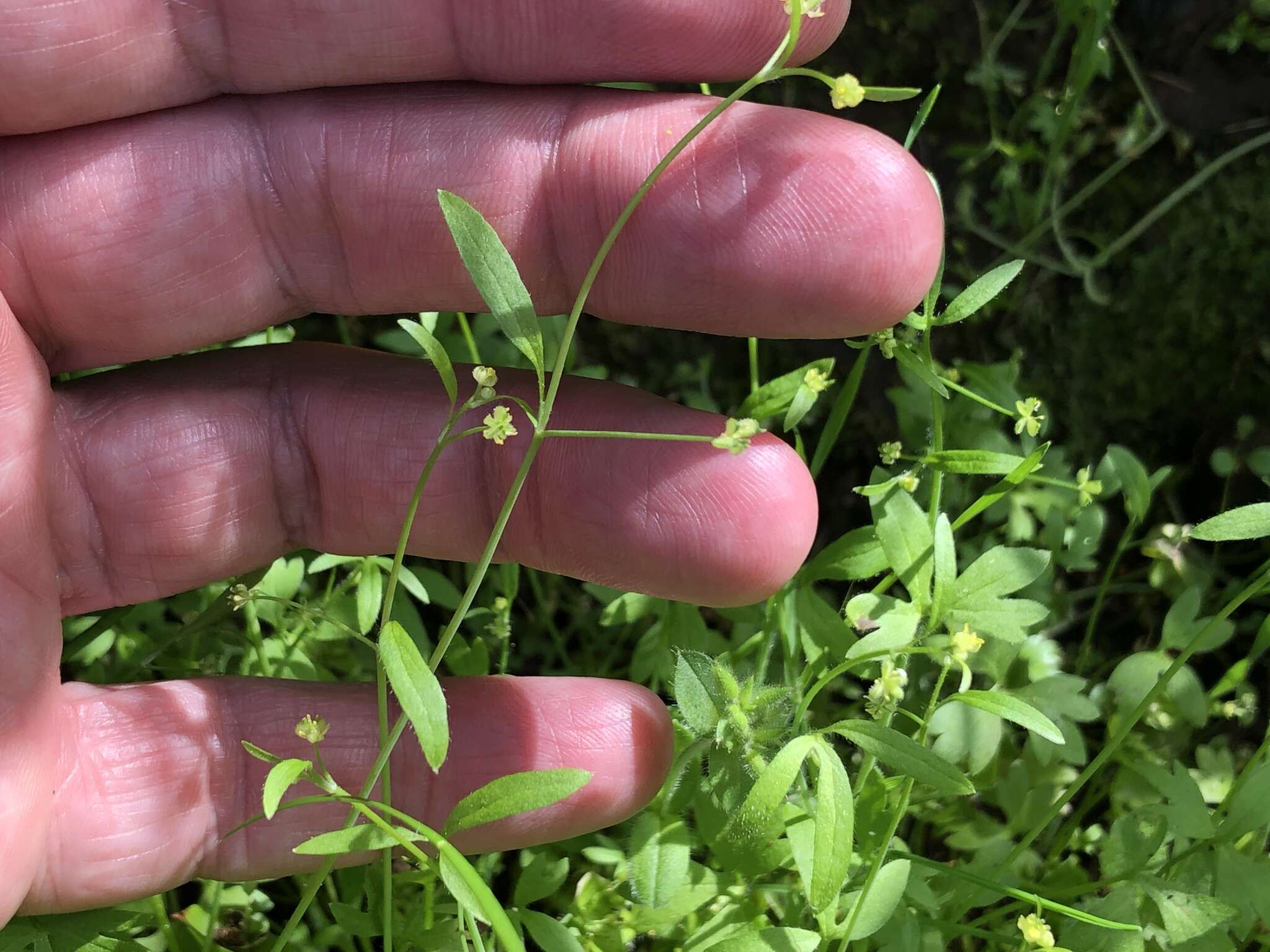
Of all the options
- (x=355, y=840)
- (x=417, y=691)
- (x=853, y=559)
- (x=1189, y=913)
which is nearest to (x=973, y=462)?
(x=853, y=559)

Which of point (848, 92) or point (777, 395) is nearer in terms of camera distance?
point (848, 92)

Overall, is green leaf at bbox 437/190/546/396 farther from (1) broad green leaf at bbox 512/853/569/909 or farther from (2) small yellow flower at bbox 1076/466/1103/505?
(2) small yellow flower at bbox 1076/466/1103/505

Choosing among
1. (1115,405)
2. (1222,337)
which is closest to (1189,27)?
(1222,337)

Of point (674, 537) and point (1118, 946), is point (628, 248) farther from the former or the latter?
point (1118, 946)

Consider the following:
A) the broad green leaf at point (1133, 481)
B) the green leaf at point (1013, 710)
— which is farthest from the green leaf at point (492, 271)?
the broad green leaf at point (1133, 481)

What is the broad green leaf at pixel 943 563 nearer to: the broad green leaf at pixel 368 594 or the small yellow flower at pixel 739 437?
the small yellow flower at pixel 739 437

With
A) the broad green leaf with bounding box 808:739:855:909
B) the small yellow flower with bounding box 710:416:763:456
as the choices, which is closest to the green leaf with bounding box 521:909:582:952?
the broad green leaf with bounding box 808:739:855:909

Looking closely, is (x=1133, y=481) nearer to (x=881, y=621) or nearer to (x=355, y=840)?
(x=881, y=621)
